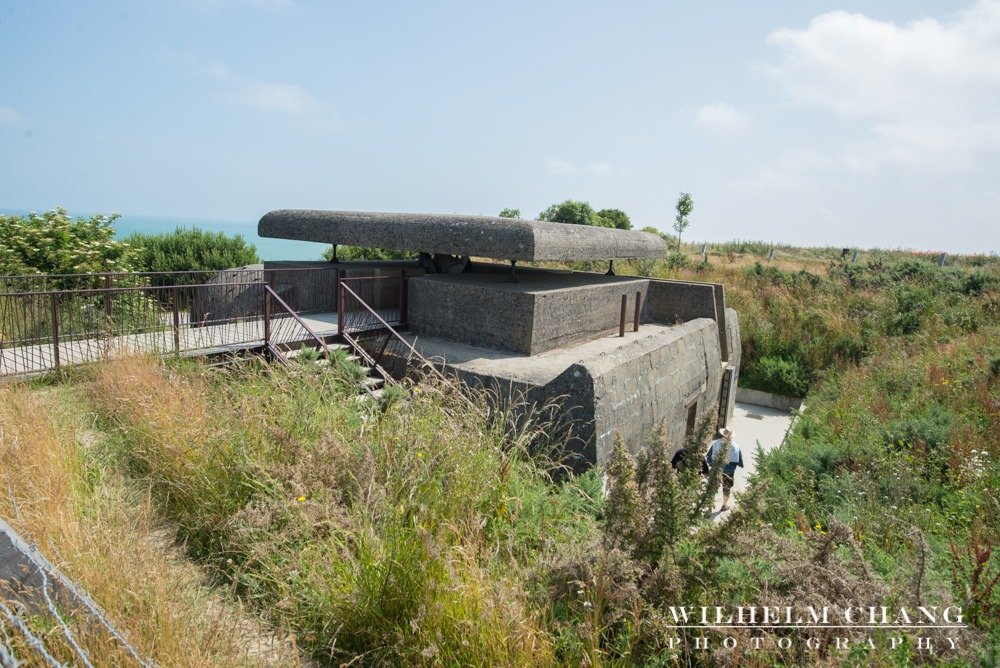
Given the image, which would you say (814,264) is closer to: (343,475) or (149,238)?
(149,238)

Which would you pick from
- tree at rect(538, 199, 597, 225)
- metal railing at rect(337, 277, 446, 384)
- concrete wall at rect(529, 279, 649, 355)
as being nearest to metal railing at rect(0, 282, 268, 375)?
metal railing at rect(337, 277, 446, 384)

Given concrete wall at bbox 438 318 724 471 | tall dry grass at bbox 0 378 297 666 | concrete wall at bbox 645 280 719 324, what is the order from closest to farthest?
tall dry grass at bbox 0 378 297 666 → concrete wall at bbox 438 318 724 471 → concrete wall at bbox 645 280 719 324

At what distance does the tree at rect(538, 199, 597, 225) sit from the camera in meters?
31.1

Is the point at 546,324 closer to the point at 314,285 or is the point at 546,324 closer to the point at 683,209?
the point at 314,285

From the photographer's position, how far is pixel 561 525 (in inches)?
157

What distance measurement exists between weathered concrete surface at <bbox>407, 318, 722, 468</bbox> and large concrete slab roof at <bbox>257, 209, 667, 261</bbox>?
1422 millimetres

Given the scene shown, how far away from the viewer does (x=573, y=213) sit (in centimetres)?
3127

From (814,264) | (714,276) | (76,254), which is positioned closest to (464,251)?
(76,254)

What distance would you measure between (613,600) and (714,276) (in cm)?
1904

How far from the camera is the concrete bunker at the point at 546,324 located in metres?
7.10

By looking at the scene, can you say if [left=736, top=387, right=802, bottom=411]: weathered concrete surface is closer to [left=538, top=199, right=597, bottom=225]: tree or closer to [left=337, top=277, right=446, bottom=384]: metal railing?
[left=337, top=277, right=446, bottom=384]: metal railing

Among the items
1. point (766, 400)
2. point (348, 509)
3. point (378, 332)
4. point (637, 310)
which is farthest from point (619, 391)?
point (766, 400)

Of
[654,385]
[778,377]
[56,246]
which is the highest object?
[56,246]

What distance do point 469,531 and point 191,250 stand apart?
51.3 feet
